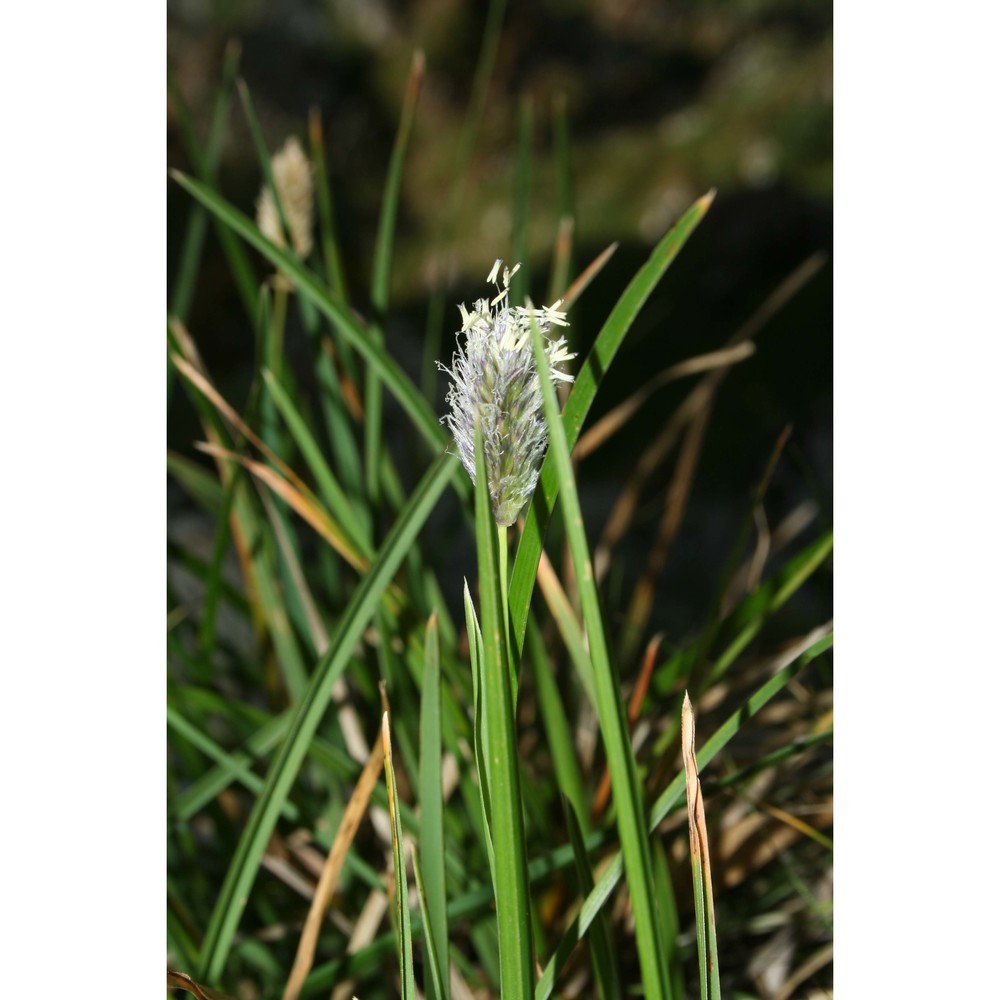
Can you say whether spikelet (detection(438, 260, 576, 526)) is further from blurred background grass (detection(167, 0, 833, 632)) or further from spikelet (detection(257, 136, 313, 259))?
blurred background grass (detection(167, 0, 833, 632))

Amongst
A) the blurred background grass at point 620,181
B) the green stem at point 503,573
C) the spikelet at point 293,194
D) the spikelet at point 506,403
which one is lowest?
the green stem at point 503,573

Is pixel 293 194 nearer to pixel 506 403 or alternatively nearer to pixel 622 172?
pixel 506 403

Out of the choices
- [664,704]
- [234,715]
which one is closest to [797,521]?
[664,704]

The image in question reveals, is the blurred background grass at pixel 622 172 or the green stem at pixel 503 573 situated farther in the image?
the blurred background grass at pixel 622 172

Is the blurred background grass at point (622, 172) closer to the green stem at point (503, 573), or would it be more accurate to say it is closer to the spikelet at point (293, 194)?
the spikelet at point (293, 194)

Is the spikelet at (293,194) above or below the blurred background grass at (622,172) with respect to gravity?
below

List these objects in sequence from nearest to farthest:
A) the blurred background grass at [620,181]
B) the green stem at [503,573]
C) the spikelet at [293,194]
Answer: the green stem at [503,573], the spikelet at [293,194], the blurred background grass at [620,181]

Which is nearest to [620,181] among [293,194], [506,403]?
[293,194]

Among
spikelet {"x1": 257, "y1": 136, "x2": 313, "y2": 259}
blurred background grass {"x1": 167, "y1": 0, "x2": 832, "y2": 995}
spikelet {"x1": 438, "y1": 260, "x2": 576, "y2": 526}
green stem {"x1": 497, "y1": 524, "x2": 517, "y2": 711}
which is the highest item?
blurred background grass {"x1": 167, "y1": 0, "x2": 832, "y2": 995}

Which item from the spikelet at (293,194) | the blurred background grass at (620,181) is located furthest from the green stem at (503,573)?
the blurred background grass at (620,181)

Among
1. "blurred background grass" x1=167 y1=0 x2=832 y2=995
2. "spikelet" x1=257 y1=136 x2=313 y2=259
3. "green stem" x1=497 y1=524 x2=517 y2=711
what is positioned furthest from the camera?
"blurred background grass" x1=167 y1=0 x2=832 y2=995

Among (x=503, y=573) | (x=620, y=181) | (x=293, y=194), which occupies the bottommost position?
(x=503, y=573)

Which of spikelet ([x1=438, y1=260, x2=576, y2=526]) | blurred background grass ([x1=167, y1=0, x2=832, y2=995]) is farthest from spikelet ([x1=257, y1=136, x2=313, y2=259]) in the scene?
blurred background grass ([x1=167, y1=0, x2=832, y2=995])
